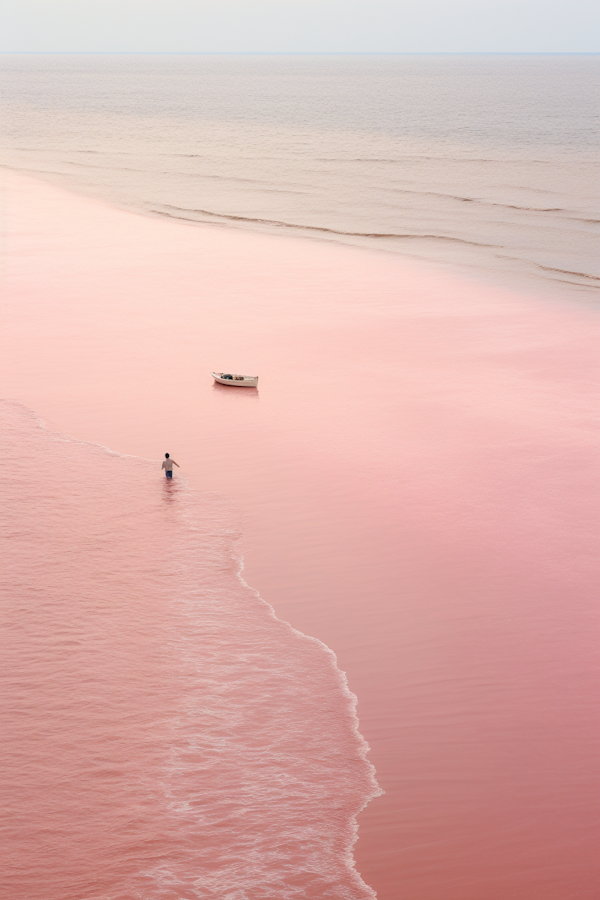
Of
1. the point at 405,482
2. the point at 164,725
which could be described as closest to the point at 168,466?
the point at 405,482

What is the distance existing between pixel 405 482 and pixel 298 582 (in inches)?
143

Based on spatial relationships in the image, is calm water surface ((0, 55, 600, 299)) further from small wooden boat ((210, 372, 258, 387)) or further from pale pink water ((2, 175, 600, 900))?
small wooden boat ((210, 372, 258, 387))

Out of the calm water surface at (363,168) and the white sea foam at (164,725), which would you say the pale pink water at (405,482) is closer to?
the white sea foam at (164,725)

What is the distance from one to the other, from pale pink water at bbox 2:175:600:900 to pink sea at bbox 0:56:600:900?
48 mm

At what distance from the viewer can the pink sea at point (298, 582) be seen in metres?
8.23

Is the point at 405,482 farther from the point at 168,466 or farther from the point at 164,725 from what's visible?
the point at 164,725

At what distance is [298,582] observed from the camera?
40.3 ft

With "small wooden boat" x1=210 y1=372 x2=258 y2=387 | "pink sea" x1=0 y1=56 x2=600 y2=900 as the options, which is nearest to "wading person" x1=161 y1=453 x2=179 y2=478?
"pink sea" x1=0 y1=56 x2=600 y2=900

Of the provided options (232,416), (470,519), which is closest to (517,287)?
(232,416)

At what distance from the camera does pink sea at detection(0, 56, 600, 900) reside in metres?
8.23

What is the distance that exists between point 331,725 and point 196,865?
7.11 ft

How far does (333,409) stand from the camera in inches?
735

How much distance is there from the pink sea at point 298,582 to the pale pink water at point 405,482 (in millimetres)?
48

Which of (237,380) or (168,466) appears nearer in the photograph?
(168,466)
